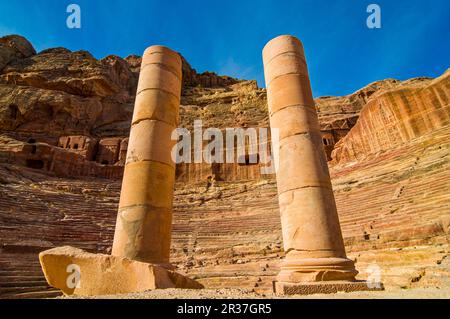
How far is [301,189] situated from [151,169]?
10.8 ft

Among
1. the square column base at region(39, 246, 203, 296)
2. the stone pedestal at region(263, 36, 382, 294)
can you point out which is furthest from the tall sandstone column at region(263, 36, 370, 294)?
the square column base at region(39, 246, 203, 296)

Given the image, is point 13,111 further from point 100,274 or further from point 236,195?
point 100,274

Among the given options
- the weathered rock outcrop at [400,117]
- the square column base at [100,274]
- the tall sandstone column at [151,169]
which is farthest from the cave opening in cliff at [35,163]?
the weathered rock outcrop at [400,117]

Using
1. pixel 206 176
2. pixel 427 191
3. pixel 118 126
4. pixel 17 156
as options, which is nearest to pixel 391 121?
pixel 427 191

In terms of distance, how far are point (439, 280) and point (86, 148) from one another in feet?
96.6

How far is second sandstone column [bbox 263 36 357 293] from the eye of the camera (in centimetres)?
482

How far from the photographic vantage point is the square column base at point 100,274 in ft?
13.5

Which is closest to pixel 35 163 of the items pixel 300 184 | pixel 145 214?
pixel 145 214

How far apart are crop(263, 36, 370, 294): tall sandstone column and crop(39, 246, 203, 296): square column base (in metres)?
2.03

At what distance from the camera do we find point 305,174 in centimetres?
554

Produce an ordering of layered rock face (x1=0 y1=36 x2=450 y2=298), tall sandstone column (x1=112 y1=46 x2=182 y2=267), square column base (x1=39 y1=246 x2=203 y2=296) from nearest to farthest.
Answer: square column base (x1=39 y1=246 x2=203 y2=296) → tall sandstone column (x1=112 y1=46 x2=182 y2=267) → layered rock face (x1=0 y1=36 x2=450 y2=298)

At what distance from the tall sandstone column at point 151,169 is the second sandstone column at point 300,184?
254cm

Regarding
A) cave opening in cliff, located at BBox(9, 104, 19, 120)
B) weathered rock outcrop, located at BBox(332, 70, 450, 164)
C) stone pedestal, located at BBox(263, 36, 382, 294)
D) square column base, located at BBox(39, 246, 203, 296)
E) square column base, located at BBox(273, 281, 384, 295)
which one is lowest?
square column base, located at BBox(273, 281, 384, 295)

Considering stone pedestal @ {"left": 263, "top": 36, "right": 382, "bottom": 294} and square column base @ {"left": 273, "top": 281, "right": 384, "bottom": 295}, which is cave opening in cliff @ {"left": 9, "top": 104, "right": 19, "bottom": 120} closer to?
stone pedestal @ {"left": 263, "top": 36, "right": 382, "bottom": 294}
